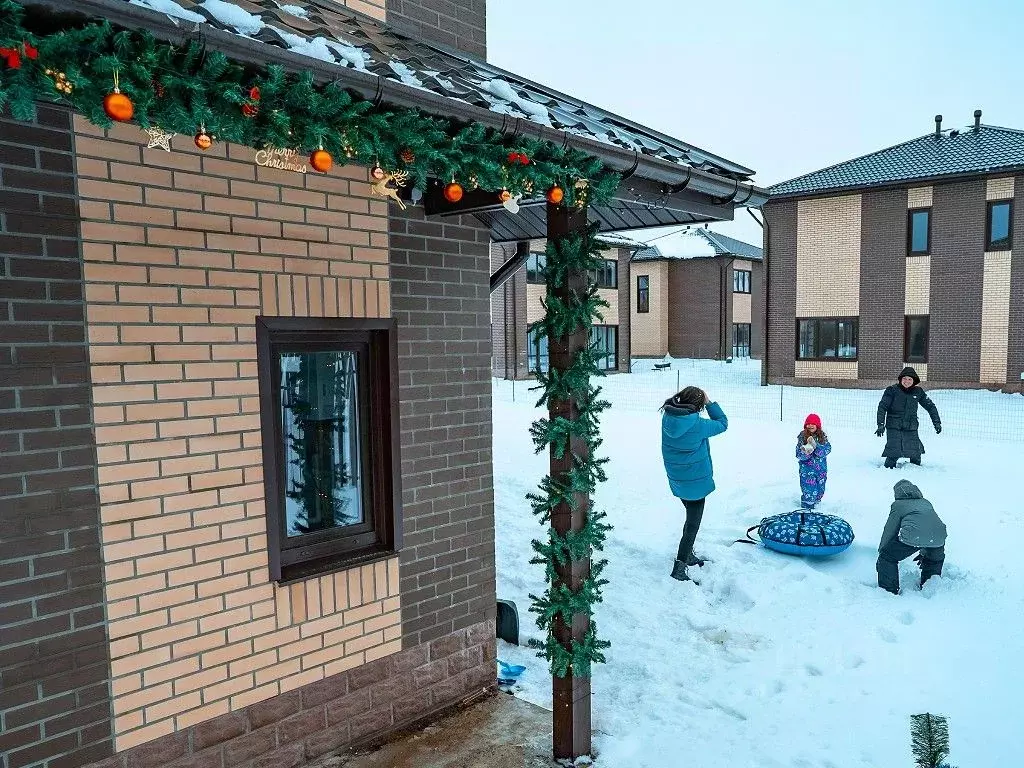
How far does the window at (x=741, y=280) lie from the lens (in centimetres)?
3891

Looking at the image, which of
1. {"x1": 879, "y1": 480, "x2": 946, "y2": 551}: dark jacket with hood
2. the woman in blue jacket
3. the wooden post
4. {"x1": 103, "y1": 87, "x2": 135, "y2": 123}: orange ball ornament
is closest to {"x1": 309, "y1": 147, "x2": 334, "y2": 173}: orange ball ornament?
{"x1": 103, "y1": 87, "x2": 135, "y2": 123}: orange ball ornament

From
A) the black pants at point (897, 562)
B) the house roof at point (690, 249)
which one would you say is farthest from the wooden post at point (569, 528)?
the house roof at point (690, 249)

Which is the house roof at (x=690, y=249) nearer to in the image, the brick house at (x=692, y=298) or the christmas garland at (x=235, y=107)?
the brick house at (x=692, y=298)

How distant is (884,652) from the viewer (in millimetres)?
4887

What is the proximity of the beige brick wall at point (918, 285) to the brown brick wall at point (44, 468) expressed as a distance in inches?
892

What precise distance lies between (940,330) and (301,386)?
2169 cm

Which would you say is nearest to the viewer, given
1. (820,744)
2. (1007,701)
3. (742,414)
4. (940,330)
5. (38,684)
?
(38,684)

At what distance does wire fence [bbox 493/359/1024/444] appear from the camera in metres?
14.6

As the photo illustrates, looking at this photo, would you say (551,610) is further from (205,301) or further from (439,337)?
(205,301)

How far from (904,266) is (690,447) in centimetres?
1805

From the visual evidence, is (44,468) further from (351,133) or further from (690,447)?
(690,447)

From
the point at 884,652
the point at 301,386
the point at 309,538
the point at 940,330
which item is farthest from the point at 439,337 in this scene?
the point at 940,330

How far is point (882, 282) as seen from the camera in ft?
69.7

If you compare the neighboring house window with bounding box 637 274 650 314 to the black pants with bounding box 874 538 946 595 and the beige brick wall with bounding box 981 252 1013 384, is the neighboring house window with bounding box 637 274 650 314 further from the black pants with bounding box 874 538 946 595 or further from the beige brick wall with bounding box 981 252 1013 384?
the black pants with bounding box 874 538 946 595
